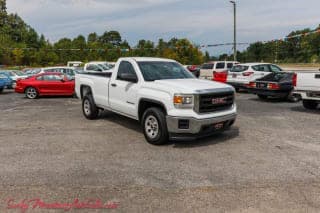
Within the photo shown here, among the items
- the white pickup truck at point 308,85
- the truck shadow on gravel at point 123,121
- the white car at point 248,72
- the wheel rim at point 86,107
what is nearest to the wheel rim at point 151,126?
the truck shadow on gravel at point 123,121

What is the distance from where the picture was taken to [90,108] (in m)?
8.73

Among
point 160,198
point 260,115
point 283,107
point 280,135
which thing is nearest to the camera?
point 160,198

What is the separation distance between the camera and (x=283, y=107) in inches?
440

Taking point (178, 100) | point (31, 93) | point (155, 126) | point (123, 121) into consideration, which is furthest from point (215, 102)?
point (31, 93)

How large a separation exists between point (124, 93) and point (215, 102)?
232cm

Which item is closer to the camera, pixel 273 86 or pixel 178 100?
pixel 178 100

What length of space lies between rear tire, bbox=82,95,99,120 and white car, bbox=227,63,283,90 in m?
9.18

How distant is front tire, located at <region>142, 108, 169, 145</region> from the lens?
5.90m

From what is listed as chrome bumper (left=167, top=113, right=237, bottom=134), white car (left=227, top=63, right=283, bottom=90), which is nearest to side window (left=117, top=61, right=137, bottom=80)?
chrome bumper (left=167, top=113, right=237, bottom=134)

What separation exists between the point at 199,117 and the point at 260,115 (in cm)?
464

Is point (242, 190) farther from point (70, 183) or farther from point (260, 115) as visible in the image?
point (260, 115)

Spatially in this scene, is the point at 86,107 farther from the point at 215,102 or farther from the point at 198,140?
the point at 215,102

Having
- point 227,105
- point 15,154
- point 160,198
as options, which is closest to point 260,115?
point 227,105

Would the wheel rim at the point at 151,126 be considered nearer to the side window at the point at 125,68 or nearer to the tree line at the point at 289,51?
the side window at the point at 125,68
